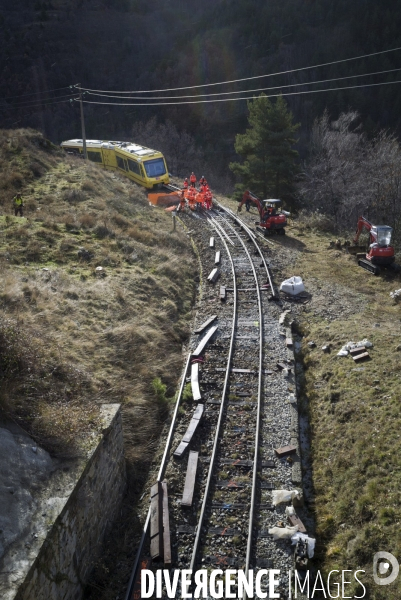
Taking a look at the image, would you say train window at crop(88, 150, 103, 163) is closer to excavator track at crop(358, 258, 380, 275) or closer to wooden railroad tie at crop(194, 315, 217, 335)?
excavator track at crop(358, 258, 380, 275)

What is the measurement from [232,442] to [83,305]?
6.22m

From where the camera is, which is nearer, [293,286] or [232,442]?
[232,442]

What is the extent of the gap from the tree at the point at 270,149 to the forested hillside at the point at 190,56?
26857mm

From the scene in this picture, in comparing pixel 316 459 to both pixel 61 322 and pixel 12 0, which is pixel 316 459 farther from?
pixel 12 0

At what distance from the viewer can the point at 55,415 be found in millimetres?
8484

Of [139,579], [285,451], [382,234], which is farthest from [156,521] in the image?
[382,234]

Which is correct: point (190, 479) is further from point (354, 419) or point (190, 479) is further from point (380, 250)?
point (380, 250)

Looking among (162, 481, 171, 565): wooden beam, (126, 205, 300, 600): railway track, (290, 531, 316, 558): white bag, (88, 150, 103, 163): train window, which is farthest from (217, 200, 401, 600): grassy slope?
(88, 150, 103, 163): train window

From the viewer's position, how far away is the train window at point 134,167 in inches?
1160

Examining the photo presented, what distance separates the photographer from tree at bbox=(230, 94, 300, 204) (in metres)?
27.8

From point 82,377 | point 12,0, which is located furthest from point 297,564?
point 12,0

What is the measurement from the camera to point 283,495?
8.67 m

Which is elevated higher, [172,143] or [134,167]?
[134,167]

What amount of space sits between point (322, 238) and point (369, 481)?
1625 cm
